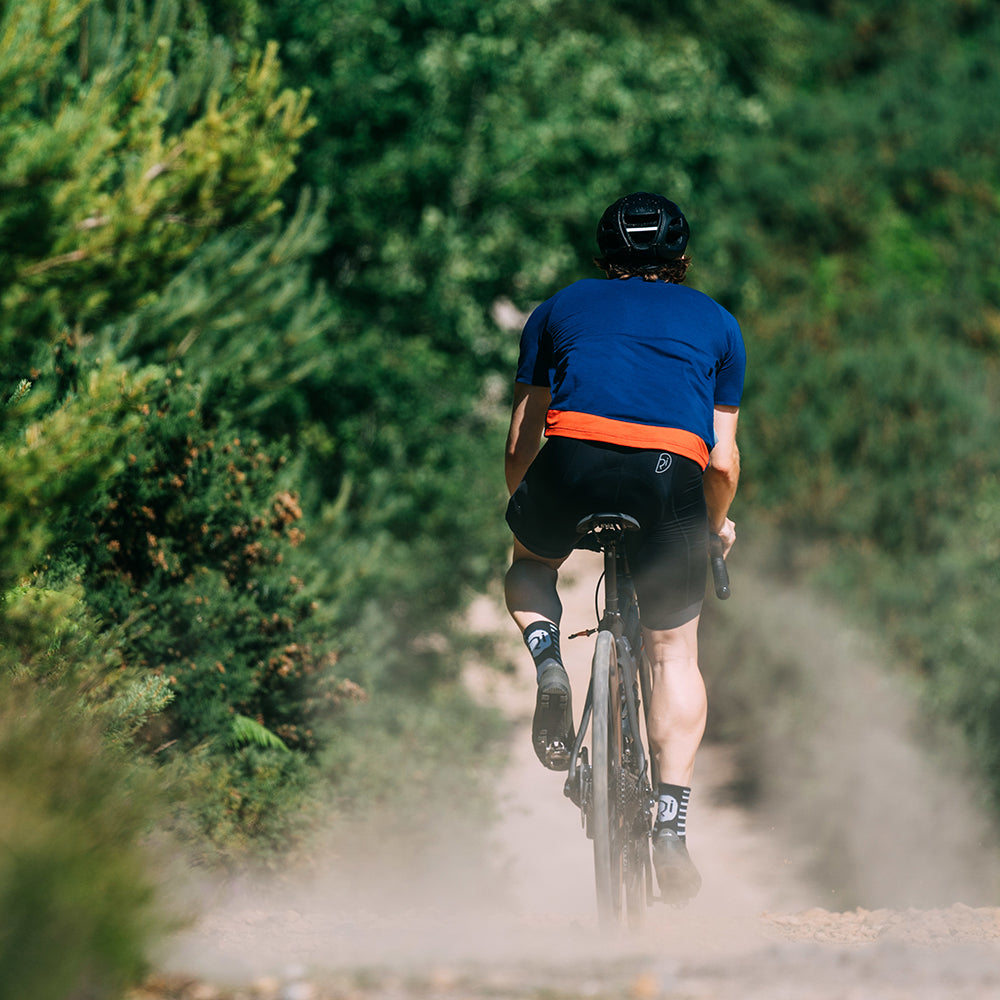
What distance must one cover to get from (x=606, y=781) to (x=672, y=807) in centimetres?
39

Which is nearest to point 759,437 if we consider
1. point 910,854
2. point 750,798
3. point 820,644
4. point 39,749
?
point 820,644

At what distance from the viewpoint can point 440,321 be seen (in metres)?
12.8

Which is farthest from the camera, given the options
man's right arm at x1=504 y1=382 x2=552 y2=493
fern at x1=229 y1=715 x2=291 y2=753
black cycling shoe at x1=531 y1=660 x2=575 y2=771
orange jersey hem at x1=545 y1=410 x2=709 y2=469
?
fern at x1=229 y1=715 x2=291 y2=753

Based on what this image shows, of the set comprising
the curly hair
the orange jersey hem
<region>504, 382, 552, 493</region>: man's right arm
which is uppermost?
the curly hair

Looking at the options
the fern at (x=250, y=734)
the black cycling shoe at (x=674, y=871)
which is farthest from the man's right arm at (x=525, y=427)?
the fern at (x=250, y=734)

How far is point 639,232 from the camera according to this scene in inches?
168

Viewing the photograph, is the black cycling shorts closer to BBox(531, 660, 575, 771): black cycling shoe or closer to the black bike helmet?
BBox(531, 660, 575, 771): black cycling shoe

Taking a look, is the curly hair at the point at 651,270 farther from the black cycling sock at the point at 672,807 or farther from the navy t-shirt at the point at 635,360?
the black cycling sock at the point at 672,807

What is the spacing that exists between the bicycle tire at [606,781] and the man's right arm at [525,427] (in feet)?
2.19

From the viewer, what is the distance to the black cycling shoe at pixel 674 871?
4176 millimetres

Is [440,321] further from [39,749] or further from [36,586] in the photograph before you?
[39,749]

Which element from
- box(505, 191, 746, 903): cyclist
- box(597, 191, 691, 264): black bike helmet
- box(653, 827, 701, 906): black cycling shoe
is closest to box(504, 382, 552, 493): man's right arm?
box(505, 191, 746, 903): cyclist

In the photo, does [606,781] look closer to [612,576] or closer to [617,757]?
[617,757]

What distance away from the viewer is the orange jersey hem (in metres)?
4.02
